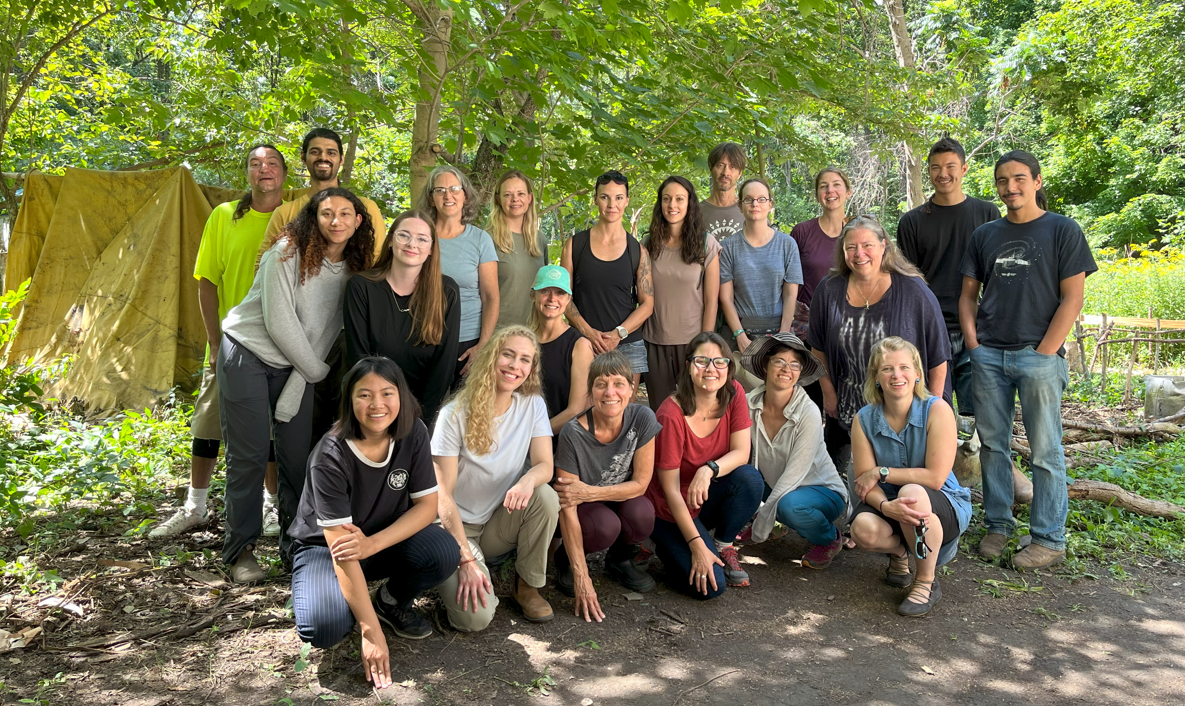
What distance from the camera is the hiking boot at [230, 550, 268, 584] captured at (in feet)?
11.8

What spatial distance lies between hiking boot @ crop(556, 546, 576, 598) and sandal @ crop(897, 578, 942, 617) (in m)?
1.43

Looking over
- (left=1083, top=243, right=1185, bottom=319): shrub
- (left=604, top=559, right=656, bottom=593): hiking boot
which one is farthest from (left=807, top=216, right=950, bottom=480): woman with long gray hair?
Result: (left=1083, top=243, right=1185, bottom=319): shrub

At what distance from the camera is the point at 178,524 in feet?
13.6

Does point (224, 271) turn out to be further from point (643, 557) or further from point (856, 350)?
point (856, 350)

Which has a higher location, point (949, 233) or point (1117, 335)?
point (949, 233)

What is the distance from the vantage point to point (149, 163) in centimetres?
752

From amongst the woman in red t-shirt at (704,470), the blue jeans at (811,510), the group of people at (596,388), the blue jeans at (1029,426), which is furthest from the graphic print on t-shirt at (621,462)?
the blue jeans at (1029,426)

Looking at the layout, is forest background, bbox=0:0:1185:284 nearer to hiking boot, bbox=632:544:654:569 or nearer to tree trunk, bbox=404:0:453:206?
tree trunk, bbox=404:0:453:206

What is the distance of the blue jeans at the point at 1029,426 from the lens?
3963 mm

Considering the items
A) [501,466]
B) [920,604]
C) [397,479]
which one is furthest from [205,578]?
[920,604]

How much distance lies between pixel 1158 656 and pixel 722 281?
8.50 feet

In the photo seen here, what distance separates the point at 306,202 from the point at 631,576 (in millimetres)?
2313

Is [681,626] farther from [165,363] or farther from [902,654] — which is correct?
[165,363]

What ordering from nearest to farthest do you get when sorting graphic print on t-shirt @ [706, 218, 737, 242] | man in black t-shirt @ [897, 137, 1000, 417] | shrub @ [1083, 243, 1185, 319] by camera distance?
man in black t-shirt @ [897, 137, 1000, 417] → graphic print on t-shirt @ [706, 218, 737, 242] → shrub @ [1083, 243, 1185, 319]
